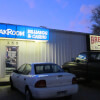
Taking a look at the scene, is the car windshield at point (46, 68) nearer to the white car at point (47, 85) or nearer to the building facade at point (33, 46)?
the white car at point (47, 85)

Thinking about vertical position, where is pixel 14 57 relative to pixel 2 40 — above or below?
below

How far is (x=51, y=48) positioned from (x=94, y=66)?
5.53 meters

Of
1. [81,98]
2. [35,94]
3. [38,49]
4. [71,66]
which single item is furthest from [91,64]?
[38,49]

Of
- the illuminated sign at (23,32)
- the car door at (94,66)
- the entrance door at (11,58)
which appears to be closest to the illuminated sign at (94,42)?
the illuminated sign at (23,32)

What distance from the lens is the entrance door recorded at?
11031 mm

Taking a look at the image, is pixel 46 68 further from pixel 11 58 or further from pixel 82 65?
pixel 11 58

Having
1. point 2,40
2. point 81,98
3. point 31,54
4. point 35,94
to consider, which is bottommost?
point 81,98

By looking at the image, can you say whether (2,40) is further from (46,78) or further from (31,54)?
(46,78)

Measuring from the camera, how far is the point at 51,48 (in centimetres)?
1256

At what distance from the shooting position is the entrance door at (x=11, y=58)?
11031 mm

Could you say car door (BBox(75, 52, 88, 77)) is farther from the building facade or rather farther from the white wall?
the white wall

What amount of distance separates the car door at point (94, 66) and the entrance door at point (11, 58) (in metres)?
6.04

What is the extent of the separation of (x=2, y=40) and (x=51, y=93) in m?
7.44

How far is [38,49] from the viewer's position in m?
12.1
